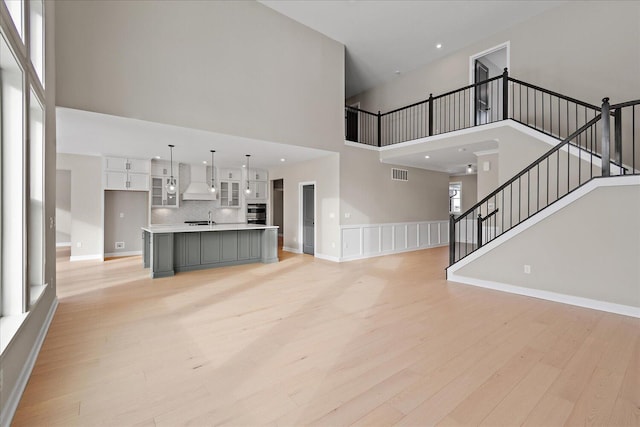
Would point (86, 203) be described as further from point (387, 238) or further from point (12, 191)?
point (387, 238)

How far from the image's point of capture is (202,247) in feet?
20.7

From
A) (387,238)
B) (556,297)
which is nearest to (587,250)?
(556,297)

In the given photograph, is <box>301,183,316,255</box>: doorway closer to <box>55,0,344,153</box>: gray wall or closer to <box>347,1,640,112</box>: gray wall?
<box>55,0,344,153</box>: gray wall

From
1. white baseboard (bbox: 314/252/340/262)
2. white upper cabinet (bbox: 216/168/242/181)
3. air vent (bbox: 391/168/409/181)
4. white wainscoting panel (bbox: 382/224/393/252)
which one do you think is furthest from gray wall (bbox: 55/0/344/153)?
white upper cabinet (bbox: 216/168/242/181)

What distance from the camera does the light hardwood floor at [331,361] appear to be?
188 centimetres

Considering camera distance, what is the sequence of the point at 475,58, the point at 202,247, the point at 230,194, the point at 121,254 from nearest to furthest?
the point at 202,247
the point at 475,58
the point at 121,254
the point at 230,194

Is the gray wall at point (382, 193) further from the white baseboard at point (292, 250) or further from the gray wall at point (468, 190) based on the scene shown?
the white baseboard at point (292, 250)

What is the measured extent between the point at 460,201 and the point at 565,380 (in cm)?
1005

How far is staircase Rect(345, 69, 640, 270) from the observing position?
13.9 ft

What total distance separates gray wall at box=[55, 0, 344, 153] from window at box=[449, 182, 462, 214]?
260 inches

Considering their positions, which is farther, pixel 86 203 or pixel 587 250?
pixel 86 203

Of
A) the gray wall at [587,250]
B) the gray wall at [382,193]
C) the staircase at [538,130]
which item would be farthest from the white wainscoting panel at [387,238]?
the gray wall at [587,250]

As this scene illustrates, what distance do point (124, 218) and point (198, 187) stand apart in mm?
2242

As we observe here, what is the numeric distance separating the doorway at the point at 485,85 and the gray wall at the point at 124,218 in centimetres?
941
